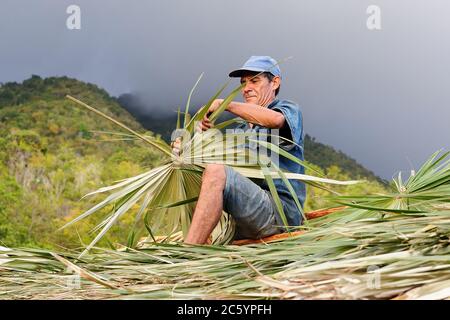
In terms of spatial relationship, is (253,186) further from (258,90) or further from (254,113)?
(258,90)

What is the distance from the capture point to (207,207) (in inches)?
122

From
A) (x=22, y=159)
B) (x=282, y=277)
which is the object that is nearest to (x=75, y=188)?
(x=22, y=159)

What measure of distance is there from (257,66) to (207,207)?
0.86 m

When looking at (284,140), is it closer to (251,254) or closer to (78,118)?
(251,254)

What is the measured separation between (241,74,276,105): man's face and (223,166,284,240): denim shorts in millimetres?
485

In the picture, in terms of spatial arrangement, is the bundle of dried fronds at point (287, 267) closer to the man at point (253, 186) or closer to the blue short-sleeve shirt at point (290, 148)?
the man at point (253, 186)

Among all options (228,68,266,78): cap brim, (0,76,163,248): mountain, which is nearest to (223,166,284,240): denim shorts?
(228,68,266,78): cap brim

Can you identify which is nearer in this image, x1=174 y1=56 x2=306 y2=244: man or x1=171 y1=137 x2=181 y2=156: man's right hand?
x1=174 y1=56 x2=306 y2=244: man

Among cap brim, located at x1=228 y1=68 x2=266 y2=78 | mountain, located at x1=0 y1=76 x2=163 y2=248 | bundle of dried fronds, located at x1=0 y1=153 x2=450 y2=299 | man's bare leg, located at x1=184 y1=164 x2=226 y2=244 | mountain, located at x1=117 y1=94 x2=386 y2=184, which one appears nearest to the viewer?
bundle of dried fronds, located at x1=0 y1=153 x2=450 y2=299

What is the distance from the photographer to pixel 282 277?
2256 mm

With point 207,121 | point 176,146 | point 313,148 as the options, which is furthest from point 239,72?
point 313,148

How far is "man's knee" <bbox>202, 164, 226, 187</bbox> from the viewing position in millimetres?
3109

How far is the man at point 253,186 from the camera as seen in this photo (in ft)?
10.2

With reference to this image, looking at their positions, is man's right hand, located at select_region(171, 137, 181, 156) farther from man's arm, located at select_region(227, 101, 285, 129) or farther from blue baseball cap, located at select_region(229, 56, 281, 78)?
blue baseball cap, located at select_region(229, 56, 281, 78)
